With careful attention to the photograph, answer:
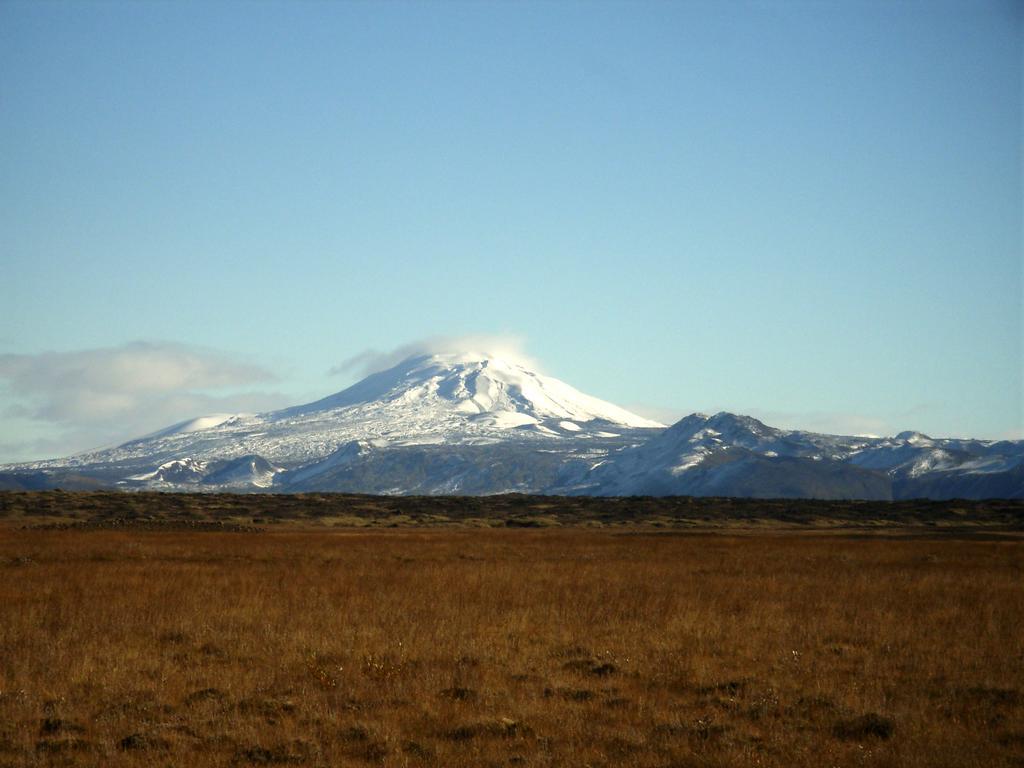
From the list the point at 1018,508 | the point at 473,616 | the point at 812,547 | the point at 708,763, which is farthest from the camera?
the point at 1018,508

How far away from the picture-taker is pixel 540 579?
31.8m

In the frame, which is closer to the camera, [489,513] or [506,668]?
[506,668]

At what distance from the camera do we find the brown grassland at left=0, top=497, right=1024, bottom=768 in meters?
13.0

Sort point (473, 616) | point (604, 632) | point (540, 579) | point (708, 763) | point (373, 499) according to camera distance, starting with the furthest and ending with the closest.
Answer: point (373, 499)
point (540, 579)
point (473, 616)
point (604, 632)
point (708, 763)

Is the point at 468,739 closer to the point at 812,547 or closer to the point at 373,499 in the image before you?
the point at 812,547

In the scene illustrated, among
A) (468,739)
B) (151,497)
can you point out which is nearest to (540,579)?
(468,739)

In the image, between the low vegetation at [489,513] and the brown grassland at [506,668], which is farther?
the low vegetation at [489,513]

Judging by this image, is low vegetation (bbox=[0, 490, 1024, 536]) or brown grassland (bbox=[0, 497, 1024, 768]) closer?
brown grassland (bbox=[0, 497, 1024, 768])

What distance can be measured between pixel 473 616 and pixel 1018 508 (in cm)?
9547

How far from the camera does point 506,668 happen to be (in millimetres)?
17531

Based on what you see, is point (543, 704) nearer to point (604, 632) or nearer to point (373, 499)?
point (604, 632)

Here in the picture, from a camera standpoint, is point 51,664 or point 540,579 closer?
point 51,664

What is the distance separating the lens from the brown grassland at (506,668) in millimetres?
12977

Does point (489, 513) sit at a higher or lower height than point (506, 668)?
higher
